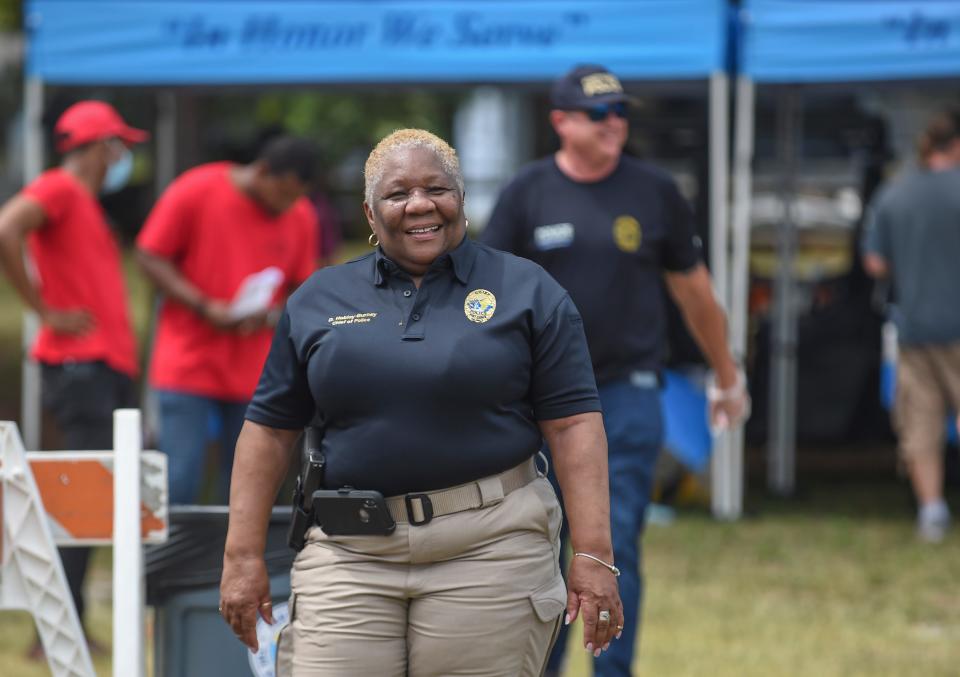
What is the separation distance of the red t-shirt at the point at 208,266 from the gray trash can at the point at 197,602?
2.21 m

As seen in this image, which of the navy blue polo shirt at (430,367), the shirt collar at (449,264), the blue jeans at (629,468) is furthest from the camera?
the blue jeans at (629,468)

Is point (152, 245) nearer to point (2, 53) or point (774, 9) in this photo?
point (774, 9)

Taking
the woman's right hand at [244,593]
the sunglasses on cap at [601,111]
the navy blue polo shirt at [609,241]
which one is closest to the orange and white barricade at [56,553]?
the woman's right hand at [244,593]

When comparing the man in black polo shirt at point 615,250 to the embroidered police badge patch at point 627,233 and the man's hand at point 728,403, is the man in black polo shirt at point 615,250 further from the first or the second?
the man's hand at point 728,403

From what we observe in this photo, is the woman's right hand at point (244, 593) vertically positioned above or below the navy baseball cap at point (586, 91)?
below

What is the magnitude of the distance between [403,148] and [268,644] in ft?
4.22

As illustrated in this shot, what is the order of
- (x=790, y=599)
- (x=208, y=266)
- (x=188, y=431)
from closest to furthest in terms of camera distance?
(x=188, y=431) < (x=208, y=266) < (x=790, y=599)

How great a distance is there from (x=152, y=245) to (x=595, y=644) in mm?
3448

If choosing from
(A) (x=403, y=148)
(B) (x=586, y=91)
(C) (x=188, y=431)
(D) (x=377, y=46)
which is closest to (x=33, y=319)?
(D) (x=377, y=46)

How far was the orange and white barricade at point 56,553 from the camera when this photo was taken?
3609mm

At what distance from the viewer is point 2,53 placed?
693 inches

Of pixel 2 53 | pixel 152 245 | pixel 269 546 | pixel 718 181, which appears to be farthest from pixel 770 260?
pixel 2 53

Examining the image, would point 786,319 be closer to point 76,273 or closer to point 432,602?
point 76,273

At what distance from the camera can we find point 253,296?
6117 millimetres
